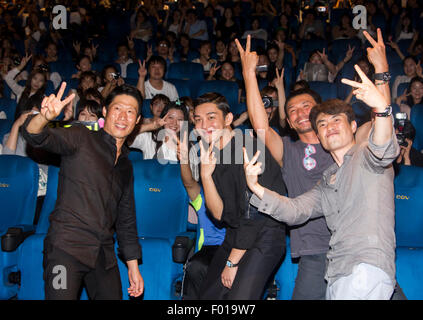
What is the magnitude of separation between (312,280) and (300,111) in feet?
2.98

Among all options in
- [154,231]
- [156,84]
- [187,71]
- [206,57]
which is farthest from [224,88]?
[154,231]

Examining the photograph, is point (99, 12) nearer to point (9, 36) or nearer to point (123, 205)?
point (9, 36)

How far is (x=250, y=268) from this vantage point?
6.91ft

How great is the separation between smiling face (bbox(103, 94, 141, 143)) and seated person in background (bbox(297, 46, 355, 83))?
353 cm

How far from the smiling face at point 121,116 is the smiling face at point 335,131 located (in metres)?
0.93

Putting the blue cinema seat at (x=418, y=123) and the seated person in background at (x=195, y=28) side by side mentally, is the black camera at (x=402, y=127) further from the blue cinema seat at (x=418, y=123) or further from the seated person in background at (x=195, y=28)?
the seated person in background at (x=195, y=28)

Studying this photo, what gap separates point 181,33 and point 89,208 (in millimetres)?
5416

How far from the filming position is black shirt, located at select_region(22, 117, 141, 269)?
2.00 metres

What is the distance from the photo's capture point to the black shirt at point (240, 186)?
2191mm

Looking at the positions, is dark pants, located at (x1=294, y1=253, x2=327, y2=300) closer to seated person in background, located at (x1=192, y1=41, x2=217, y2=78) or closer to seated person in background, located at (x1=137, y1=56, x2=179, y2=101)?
seated person in background, located at (x1=137, y1=56, x2=179, y2=101)

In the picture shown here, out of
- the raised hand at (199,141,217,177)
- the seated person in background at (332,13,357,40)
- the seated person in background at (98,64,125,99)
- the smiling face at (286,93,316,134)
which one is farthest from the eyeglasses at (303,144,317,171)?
the seated person in background at (332,13,357,40)

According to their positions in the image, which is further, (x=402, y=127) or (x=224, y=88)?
(x=224, y=88)

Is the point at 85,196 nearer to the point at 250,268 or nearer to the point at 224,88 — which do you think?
the point at 250,268

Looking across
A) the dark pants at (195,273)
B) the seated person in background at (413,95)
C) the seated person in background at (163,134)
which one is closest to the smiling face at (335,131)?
the dark pants at (195,273)
